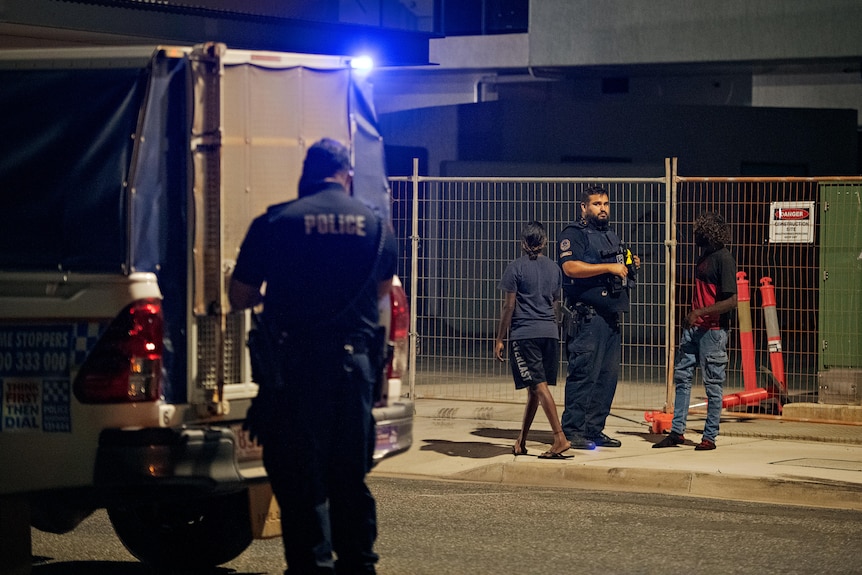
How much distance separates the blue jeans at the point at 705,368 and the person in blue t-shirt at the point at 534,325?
1.09 metres

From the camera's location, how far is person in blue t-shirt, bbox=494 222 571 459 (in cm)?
991

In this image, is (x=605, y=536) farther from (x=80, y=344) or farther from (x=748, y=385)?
(x=748, y=385)

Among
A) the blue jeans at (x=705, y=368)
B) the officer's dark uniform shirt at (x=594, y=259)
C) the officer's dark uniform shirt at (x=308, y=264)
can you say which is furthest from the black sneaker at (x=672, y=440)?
the officer's dark uniform shirt at (x=308, y=264)

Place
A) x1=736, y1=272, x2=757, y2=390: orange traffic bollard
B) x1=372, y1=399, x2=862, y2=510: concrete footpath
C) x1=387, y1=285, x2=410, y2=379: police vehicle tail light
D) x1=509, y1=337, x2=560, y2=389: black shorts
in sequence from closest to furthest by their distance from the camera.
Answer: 1. x1=387, y1=285, x2=410, y2=379: police vehicle tail light
2. x1=372, y1=399, x2=862, y2=510: concrete footpath
3. x1=509, y1=337, x2=560, y2=389: black shorts
4. x1=736, y1=272, x2=757, y2=390: orange traffic bollard

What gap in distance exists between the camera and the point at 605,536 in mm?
7621

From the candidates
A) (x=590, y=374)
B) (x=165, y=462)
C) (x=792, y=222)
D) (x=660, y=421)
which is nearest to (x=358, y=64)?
(x=165, y=462)

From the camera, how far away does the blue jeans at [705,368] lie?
10359 millimetres

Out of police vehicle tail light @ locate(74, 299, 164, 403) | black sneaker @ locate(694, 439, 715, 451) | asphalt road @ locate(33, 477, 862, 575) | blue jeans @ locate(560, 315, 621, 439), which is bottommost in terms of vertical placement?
asphalt road @ locate(33, 477, 862, 575)

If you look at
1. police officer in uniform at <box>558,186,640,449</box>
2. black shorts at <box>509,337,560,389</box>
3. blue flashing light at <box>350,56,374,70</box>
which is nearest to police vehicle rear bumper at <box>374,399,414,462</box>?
blue flashing light at <box>350,56,374,70</box>

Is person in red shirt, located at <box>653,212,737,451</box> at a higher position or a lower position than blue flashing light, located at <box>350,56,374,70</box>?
lower

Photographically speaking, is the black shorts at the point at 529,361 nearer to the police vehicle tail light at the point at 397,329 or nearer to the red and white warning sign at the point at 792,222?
the red and white warning sign at the point at 792,222

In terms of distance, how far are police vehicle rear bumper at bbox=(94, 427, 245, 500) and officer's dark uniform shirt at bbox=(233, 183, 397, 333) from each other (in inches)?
23.0

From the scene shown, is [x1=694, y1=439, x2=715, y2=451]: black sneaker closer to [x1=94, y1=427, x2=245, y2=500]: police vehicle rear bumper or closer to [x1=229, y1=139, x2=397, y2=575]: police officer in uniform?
[x1=229, y1=139, x2=397, y2=575]: police officer in uniform

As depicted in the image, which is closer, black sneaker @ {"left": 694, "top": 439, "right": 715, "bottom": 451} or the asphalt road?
the asphalt road
